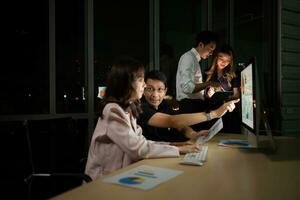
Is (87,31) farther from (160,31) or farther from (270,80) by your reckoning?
(270,80)

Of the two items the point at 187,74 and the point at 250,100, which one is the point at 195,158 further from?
the point at 187,74

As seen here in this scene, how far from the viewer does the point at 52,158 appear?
5.01 ft

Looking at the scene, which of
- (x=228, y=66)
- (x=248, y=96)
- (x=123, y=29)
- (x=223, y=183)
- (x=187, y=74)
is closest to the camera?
(x=223, y=183)

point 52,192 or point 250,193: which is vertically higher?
point 250,193

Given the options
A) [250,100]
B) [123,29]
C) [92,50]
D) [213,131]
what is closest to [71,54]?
[92,50]

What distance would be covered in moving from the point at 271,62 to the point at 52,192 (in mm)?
3650

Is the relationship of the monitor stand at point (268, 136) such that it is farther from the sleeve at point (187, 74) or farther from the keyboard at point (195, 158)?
the sleeve at point (187, 74)

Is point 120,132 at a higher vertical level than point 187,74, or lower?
lower

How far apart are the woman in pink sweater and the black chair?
0.13 metres

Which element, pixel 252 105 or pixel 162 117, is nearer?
pixel 252 105

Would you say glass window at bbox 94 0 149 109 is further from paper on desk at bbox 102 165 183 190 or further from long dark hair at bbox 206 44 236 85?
paper on desk at bbox 102 165 183 190

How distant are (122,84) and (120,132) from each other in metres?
0.26

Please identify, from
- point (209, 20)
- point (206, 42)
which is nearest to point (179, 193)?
point (206, 42)

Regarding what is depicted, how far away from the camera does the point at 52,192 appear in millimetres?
1476
